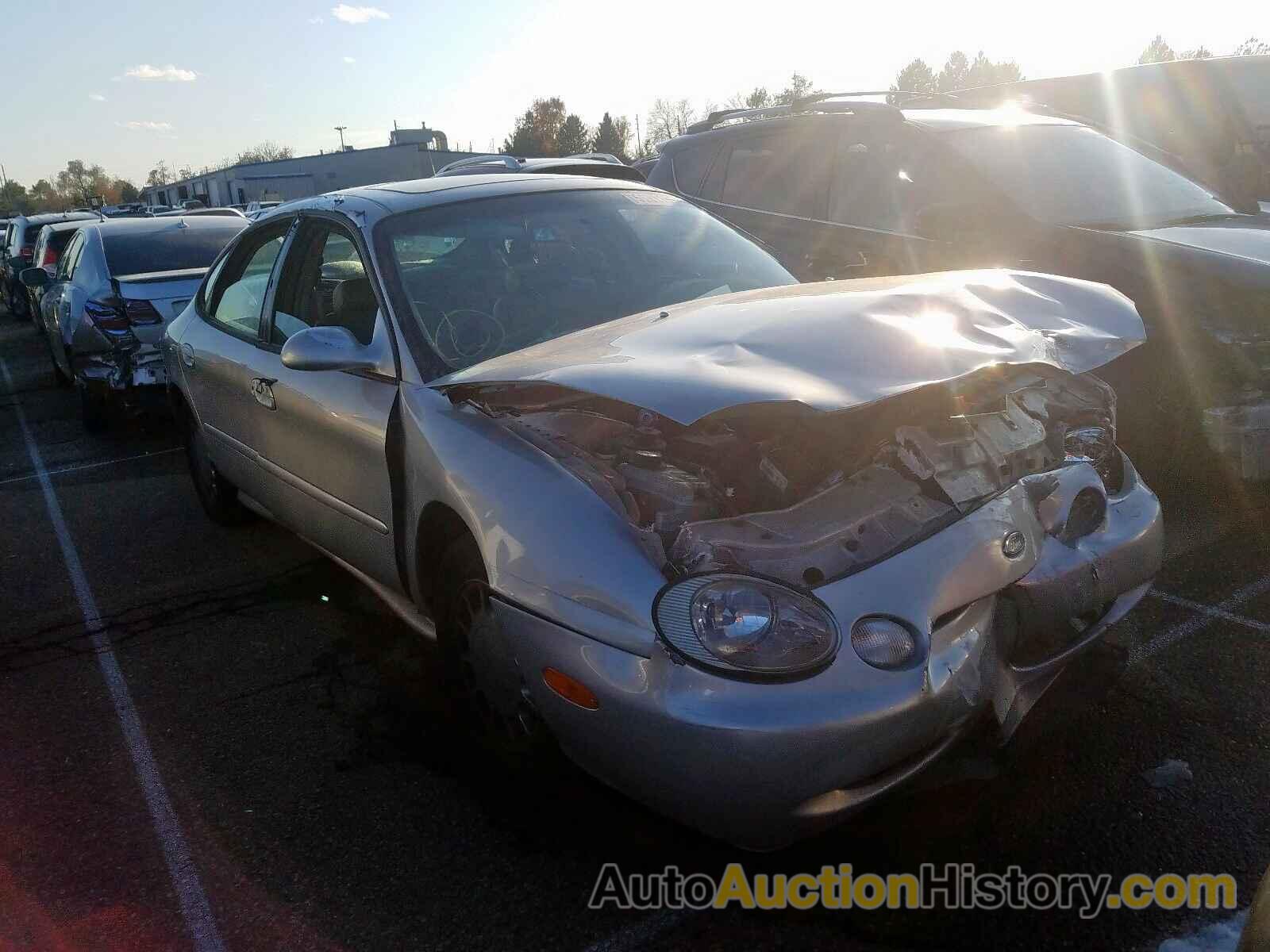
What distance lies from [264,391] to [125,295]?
4.45 meters

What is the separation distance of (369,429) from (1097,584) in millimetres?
2236

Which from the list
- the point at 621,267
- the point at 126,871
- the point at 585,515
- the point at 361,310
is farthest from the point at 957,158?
the point at 126,871

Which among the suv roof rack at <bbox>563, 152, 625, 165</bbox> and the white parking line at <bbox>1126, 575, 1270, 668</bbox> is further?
the suv roof rack at <bbox>563, 152, 625, 165</bbox>

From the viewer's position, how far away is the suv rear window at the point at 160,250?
328 inches

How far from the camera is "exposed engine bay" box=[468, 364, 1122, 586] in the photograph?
7.88 ft

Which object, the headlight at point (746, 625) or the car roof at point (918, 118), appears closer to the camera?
the headlight at point (746, 625)

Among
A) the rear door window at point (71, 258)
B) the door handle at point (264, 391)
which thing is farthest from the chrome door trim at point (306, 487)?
the rear door window at point (71, 258)

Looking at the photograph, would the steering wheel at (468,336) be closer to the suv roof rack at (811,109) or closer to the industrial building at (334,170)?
the suv roof rack at (811,109)

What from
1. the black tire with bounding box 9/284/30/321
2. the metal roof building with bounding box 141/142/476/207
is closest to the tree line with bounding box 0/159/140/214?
the metal roof building with bounding box 141/142/476/207

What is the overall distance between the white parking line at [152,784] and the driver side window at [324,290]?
1.46 metres

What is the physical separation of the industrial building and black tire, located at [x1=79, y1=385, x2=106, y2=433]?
57.1 m

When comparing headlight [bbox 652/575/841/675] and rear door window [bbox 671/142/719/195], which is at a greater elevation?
rear door window [bbox 671/142/719/195]

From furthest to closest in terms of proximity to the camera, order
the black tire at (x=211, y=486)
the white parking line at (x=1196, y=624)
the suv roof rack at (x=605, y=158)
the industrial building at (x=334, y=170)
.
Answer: the industrial building at (x=334, y=170), the suv roof rack at (x=605, y=158), the black tire at (x=211, y=486), the white parking line at (x=1196, y=624)

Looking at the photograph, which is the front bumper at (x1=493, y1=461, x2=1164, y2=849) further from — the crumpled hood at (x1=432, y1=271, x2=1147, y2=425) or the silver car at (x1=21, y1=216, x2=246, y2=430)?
the silver car at (x1=21, y1=216, x2=246, y2=430)
